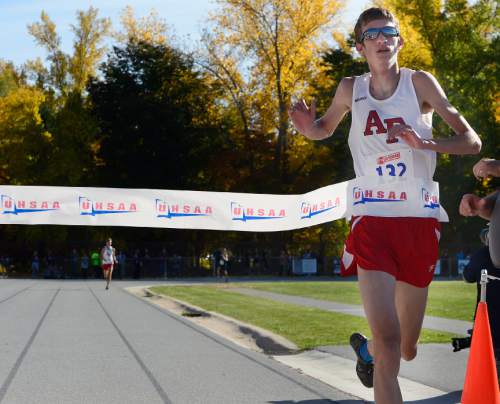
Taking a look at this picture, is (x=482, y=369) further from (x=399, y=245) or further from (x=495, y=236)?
(x=399, y=245)

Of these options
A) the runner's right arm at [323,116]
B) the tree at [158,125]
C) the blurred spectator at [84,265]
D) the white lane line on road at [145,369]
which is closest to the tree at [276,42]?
the tree at [158,125]

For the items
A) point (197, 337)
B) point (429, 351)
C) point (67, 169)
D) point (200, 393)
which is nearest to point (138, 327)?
point (197, 337)

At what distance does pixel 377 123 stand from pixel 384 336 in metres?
1.18

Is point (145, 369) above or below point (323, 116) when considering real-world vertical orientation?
below

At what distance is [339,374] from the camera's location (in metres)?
9.98

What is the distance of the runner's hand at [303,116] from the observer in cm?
606

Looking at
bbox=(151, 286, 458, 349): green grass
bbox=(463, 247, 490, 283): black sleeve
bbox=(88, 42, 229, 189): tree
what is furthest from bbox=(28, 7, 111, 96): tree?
bbox=(463, 247, 490, 283): black sleeve

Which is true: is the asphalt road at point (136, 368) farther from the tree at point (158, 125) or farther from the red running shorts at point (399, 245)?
the tree at point (158, 125)

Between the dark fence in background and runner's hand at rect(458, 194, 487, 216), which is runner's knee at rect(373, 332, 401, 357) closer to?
runner's hand at rect(458, 194, 487, 216)

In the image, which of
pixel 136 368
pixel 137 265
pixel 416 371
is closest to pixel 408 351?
pixel 416 371

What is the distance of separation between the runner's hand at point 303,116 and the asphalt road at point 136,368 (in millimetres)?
2764

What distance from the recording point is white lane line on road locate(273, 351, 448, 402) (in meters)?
8.44

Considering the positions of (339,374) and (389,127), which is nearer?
(389,127)

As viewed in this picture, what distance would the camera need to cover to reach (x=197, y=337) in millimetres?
14016
